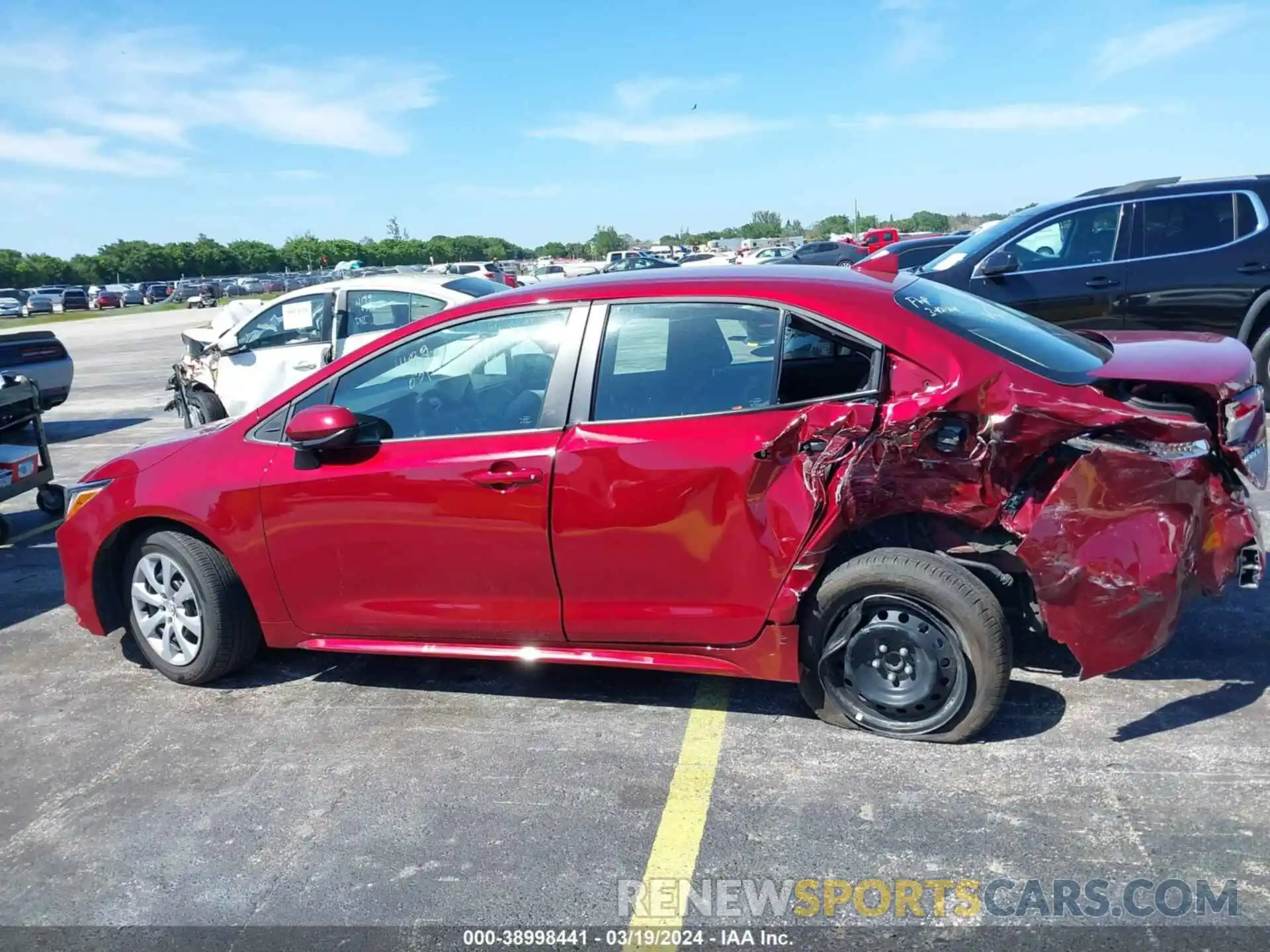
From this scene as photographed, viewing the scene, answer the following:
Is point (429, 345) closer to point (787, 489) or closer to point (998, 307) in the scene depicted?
point (787, 489)

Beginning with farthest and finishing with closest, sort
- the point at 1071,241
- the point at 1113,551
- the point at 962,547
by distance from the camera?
the point at 1071,241
the point at 962,547
the point at 1113,551

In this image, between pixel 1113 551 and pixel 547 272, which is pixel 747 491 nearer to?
pixel 1113 551

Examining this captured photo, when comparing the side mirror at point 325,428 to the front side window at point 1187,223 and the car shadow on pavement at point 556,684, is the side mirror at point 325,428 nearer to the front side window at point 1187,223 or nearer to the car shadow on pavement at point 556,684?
the car shadow on pavement at point 556,684

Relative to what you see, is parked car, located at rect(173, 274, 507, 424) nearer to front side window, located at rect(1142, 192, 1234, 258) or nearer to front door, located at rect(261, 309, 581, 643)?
front door, located at rect(261, 309, 581, 643)

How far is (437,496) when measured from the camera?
151 inches

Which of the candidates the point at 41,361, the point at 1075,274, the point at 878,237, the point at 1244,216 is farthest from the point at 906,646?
the point at 878,237

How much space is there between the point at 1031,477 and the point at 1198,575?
66 cm

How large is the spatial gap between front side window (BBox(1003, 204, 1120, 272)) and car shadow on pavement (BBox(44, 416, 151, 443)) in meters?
10.1

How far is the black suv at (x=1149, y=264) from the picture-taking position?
26.2ft

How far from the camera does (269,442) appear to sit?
165 inches

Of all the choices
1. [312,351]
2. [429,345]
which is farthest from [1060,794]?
[312,351]

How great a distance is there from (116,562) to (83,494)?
34cm

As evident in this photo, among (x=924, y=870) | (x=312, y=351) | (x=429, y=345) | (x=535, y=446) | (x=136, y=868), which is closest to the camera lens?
(x=924, y=870)

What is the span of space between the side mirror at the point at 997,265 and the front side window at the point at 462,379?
5.38 meters
